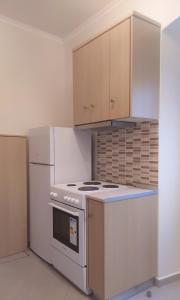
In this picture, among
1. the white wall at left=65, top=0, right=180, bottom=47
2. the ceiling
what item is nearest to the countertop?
the white wall at left=65, top=0, right=180, bottom=47

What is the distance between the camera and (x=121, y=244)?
187 cm

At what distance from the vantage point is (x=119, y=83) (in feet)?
6.56

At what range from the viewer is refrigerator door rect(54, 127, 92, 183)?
2438 mm

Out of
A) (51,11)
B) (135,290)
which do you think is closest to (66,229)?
(135,290)

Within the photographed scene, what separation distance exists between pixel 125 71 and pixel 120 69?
0.07m

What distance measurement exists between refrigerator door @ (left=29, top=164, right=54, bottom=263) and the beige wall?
2.24 feet

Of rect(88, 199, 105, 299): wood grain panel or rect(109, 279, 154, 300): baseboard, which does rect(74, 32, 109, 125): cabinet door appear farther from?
rect(109, 279, 154, 300): baseboard

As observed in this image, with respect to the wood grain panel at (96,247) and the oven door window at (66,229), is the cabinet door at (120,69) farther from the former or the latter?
the oven door window at (66,229)

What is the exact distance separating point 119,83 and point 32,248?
213cm

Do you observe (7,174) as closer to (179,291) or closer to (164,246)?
(164,246)

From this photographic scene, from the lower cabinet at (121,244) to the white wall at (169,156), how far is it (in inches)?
4.4

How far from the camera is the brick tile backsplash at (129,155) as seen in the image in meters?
2.12

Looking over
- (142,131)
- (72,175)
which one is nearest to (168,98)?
(142,131)

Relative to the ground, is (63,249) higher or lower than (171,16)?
lower
